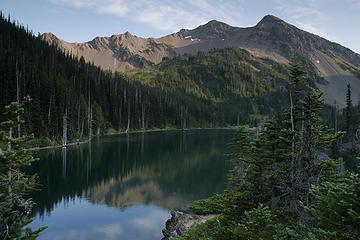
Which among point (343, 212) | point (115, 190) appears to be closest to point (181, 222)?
point (115, 190)

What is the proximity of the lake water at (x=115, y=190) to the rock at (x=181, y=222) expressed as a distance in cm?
138

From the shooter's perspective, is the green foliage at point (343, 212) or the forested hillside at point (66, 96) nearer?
the green foliage at point (343, 212)

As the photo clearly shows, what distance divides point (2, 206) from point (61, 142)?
6933cm

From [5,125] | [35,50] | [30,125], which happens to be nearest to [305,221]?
[5,125]

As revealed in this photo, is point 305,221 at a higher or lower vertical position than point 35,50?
lower

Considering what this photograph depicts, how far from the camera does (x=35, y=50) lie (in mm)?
104375

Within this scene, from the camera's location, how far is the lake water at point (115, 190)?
27.1 meters

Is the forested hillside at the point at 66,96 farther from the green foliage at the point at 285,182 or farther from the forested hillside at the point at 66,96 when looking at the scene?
the green foliage at the point at 285,182

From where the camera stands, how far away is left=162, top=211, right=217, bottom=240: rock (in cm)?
2318

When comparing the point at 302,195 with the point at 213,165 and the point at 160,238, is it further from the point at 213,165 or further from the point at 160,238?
the point at 213,165

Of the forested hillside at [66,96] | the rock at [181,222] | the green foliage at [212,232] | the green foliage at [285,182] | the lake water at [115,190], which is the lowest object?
the lake water at [115,190]

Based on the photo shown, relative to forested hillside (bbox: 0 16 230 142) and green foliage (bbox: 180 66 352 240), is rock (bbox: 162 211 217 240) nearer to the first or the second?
green foliage (bbox: 180 66 352 240)

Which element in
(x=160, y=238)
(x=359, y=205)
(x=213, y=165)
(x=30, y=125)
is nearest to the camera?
(x=359, y=205)

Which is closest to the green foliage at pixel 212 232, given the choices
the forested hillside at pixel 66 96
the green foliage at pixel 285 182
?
the green foliage at pixel 285 182
